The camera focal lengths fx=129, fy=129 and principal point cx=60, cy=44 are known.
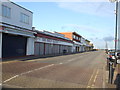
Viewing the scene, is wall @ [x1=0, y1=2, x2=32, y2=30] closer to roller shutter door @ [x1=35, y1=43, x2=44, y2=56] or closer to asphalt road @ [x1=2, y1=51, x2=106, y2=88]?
roller shutter door @ [x1=35, y1=43, x2=44, y2=56]

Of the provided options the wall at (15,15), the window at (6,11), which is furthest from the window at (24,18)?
the window at (6,11)

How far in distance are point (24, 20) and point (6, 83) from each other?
1789 centimetres

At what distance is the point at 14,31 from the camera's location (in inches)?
740

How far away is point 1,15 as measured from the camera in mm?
17656

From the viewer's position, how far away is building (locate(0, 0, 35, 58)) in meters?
17.7

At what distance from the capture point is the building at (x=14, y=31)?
17656 mm

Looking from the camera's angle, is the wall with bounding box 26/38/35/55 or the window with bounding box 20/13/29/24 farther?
the wall with bounding box 26/38/35/55

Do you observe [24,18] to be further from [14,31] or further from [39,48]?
[39,48]

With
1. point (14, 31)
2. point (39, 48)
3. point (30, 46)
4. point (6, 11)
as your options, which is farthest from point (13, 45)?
point (39, 48)

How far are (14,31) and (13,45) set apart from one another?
2216 mm

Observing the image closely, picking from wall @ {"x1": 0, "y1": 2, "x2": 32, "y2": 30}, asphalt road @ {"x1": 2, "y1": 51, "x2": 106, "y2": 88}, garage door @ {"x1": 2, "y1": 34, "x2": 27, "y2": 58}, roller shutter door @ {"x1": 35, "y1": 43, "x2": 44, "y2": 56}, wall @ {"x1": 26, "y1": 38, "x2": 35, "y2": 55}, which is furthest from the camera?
roller shutter door @ {"x1": 35, "y1": 43, "x2": 44, "y2": 56}

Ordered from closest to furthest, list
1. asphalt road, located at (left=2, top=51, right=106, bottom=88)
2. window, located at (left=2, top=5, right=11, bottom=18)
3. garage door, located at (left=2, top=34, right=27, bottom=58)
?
asphalt road, located at (left=2, top=51, right=106, bottom=88) → garage door, located at (left=2, top=34, right=27, bottom=58) → window, located at (left=2, top=5, right=11, bottom=18)

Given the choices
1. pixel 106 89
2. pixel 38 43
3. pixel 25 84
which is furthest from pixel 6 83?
pixel 38 43

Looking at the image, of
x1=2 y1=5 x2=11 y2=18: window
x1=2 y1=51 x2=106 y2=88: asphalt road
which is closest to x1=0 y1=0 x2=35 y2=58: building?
x1=2 y1=5 x2=11 y2=18: window
